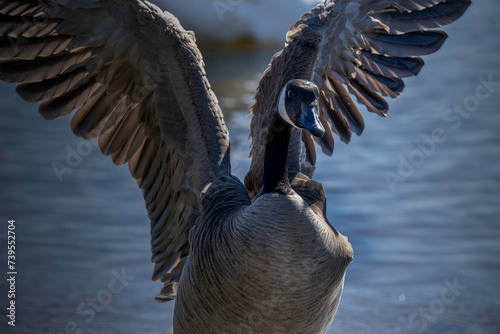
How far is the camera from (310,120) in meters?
3.69

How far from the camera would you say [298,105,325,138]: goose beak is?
3.63 m

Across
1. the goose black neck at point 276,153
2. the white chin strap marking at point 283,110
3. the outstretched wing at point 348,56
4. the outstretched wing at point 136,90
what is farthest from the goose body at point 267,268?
the outstretched wing at point 348,56

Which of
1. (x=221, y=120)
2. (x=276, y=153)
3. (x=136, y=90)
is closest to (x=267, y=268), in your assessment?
(x=276, y=153)

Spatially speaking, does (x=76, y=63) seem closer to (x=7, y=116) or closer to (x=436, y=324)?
(x=436, y=324)

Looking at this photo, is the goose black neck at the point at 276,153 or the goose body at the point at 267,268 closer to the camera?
the goose body at the point at 267,268

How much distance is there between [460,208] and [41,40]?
4.69 meters

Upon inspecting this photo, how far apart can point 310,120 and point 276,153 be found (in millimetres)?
446

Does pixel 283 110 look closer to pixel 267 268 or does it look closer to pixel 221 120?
pixel 267 268

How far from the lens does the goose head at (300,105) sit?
12.1 feet

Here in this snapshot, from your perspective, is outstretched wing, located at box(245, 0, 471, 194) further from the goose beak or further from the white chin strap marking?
the goose beak

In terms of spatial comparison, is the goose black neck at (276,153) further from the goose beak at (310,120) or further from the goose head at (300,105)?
the goose beak at (310,120)

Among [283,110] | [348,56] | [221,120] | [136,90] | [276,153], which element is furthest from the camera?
[348,56]

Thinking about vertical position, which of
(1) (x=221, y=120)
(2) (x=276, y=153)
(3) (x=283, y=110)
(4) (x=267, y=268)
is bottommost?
(4) (x=267, y=268)

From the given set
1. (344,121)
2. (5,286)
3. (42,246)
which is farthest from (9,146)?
(344,121)
